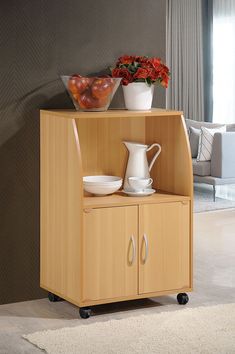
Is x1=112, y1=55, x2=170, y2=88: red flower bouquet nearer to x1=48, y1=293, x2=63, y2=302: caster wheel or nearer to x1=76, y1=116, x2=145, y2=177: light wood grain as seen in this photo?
x1=76, y1=116, x2=145, y2=177: light wood grain

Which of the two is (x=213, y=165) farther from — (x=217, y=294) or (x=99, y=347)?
(x=99, y=347)

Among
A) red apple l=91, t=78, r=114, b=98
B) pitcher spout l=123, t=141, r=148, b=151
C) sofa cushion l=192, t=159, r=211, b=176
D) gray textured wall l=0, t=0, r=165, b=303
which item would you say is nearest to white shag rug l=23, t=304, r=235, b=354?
gray textured wall l=0, t=0, r=165, b=303

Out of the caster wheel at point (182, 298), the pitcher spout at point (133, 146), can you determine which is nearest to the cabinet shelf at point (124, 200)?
the pitcher spout at point (133, 146)

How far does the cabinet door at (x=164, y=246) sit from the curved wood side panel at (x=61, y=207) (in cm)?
37

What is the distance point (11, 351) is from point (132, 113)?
1.37 m

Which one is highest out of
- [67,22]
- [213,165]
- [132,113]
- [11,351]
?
[67,22]

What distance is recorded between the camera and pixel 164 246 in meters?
4.53

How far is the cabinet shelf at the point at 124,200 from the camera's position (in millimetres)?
4305

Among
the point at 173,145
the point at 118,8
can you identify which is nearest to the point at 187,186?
the point at 173,145

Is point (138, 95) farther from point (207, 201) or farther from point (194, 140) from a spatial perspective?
point (194, 140)

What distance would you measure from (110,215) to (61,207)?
272mm

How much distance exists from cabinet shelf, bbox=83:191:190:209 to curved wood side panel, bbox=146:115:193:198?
91 millimetres

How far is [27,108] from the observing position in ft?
14.9

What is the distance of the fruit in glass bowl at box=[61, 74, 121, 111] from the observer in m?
4.42
